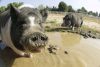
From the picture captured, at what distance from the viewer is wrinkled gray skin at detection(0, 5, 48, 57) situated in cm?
564

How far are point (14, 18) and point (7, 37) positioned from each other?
0.96 m

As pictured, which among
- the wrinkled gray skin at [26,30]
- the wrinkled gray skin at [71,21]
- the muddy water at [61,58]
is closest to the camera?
the wrinkled gray skin at [26,30]

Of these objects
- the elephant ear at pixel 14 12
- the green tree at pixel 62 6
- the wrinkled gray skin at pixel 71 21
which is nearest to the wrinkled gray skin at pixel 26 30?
the elephant ear at pixel 14 12

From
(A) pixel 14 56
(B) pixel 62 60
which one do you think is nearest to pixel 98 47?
(B) pixel 62 60

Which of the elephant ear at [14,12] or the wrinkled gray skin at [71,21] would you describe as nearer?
the elephant ear at [14,12]

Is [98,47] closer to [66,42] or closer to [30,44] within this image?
[66,42]

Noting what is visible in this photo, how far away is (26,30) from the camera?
19.7ft

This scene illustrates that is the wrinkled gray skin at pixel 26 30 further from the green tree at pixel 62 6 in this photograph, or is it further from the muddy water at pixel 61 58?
the green tree at pixel 62 6

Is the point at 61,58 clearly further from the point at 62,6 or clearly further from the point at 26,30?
the point at 62,6

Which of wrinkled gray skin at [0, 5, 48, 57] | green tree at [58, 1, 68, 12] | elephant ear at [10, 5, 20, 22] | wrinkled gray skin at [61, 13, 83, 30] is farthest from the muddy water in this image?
green tree at [58, 1, 68, 12]

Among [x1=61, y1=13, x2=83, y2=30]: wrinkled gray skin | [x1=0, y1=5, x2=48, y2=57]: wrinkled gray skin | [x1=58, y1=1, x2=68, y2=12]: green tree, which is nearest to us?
[x1=0, y1=5, x2=48, y2=57]: wrinkled gray skin

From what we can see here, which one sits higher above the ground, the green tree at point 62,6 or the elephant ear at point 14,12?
the elephant ear at point 14,12

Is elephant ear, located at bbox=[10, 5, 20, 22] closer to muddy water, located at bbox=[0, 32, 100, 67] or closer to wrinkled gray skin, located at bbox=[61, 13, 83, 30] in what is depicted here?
muddy water, located at bbox=[0, 32, 100, 67]

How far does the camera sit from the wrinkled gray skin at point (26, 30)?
18.5 ft
